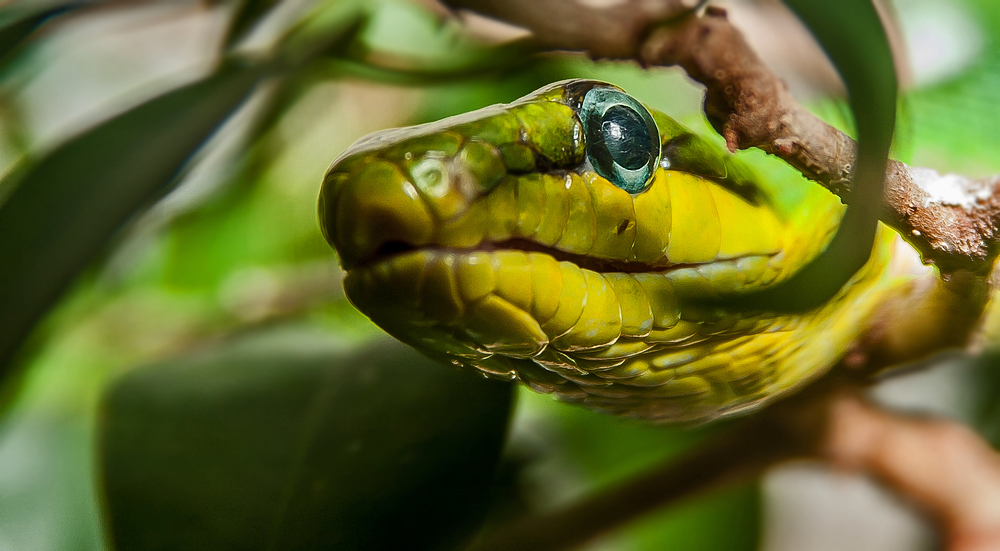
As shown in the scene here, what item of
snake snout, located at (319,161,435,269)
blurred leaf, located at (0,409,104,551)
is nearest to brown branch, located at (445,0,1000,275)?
snake snout, located at (319,161,435,269)

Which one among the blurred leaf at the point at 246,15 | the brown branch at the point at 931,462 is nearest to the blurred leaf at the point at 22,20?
the blurred leaf at the point at 246,15

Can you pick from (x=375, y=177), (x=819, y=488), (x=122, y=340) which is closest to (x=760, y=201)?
(x=375, y=177)

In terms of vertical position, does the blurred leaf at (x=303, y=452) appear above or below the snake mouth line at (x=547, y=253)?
below

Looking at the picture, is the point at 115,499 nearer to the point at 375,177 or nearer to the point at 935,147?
the point at 375,177

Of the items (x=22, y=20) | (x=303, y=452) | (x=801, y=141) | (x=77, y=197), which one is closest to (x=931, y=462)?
(x=801, y=141)

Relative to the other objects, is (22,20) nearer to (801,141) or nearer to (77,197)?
(77,197)

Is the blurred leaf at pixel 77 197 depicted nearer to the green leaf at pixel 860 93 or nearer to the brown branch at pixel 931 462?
the green leaf at pixel 860 93
